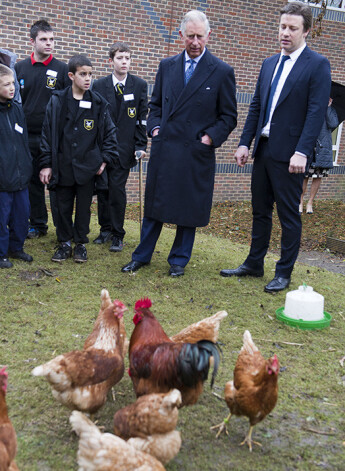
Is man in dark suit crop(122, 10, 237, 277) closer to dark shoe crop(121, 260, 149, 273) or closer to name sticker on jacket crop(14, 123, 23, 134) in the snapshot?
dark shoe crop(121, 260, 149, 273)

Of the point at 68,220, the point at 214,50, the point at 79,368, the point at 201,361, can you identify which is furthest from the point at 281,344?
the point at 214,50

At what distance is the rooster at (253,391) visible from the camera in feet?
8.96

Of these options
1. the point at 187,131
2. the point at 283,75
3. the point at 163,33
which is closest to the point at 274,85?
the point at 283,75

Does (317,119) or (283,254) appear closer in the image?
(317,119)

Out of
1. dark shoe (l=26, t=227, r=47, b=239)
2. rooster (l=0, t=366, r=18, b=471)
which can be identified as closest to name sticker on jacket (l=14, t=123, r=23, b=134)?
dark shoe (l=26, t=227, r=47, b=239)

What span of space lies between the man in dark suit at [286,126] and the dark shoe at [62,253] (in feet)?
7.33

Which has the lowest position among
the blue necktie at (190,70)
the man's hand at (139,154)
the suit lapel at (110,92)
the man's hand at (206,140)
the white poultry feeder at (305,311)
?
the white poultry feeder at (305,311)

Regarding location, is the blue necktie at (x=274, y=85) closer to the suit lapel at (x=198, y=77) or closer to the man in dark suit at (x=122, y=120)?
the suit lapel at (x=198, y=77)

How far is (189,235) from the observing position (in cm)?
552

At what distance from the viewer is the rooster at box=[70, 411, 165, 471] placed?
2.19 m

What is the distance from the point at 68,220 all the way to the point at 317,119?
119 inches

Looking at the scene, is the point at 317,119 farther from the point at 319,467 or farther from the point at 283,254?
the point at 319,467

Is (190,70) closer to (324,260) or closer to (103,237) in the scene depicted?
(103,237)

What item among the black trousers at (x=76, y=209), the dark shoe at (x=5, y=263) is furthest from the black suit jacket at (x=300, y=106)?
the dark shoe at (x=5, y=263)
